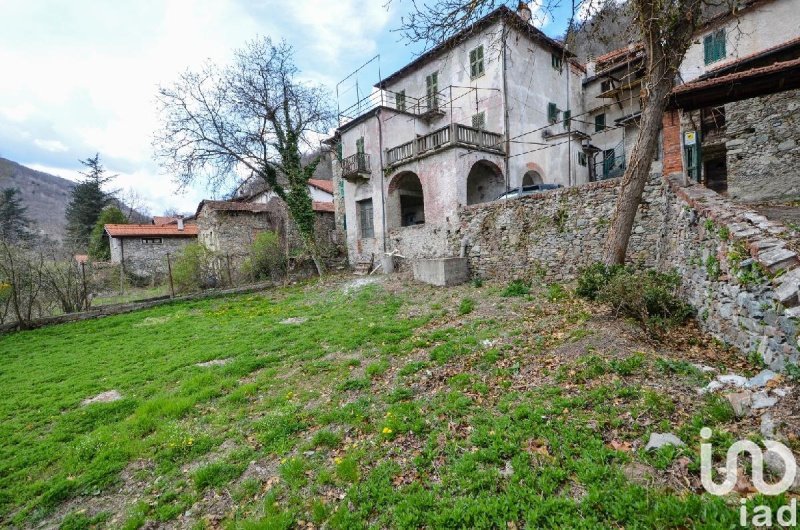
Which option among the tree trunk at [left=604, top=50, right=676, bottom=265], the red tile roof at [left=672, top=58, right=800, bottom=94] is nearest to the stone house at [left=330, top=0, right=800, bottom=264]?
the red tile roof at [left=672, top=58, right=800, bottom=94]

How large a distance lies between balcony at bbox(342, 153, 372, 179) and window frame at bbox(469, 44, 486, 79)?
6968 millimetres

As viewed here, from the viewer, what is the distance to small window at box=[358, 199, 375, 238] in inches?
781

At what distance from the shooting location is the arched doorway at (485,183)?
16.4m

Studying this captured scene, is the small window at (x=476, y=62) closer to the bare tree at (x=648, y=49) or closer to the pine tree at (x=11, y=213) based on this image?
the bare tree at (x=648, y=49)

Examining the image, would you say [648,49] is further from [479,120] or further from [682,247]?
[479,120]

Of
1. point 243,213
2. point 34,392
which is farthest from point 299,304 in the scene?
point 243,213

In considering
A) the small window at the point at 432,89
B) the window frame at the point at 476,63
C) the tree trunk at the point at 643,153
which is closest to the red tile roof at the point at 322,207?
the small window at the point at 432,89

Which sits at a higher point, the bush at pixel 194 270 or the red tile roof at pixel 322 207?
the red tile roof at pixel 322 207

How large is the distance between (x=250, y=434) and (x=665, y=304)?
655 centimetres

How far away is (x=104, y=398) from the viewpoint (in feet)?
18.9

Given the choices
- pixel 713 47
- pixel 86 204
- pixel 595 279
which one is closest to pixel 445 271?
pixel 595 279

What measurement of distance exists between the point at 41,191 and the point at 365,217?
64172 mm

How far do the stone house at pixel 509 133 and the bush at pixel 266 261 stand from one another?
180 inches

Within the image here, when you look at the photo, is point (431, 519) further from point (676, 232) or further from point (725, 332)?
point (676, 232)
